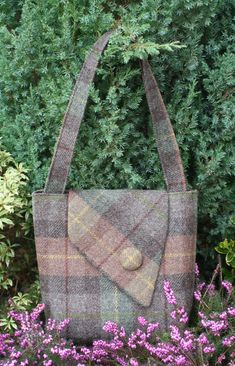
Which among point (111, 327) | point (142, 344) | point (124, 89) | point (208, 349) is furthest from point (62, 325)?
point (124, 89)

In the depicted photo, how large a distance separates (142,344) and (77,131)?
0.86 metres

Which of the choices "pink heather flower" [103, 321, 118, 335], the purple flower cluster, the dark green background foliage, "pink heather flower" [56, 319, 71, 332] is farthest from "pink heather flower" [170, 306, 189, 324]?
the dark green background foliage

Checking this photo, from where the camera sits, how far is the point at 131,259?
2035mm

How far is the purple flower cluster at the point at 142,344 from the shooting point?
1.82 meters

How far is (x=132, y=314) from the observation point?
6.82 feet

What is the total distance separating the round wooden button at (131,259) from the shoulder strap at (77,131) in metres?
0.29

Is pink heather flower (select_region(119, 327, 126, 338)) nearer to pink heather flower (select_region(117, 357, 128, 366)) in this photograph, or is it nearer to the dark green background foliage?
pink heather flower (select_region(117, 357, 128, 366))

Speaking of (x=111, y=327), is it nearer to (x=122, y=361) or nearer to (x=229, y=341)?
(x=122, y=361)

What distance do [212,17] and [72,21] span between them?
0.61 m

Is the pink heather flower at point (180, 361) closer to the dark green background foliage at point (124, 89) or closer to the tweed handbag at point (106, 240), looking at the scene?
the tweed handbag at point (106, 240)

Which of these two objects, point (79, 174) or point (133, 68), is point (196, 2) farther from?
point (79, 174)

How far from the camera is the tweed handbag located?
2049 millimetres

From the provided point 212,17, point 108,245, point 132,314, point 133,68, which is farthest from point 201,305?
point 212,17

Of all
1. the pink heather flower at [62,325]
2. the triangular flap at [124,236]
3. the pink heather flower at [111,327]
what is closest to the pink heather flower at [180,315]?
the triangular flap at [124,236]
